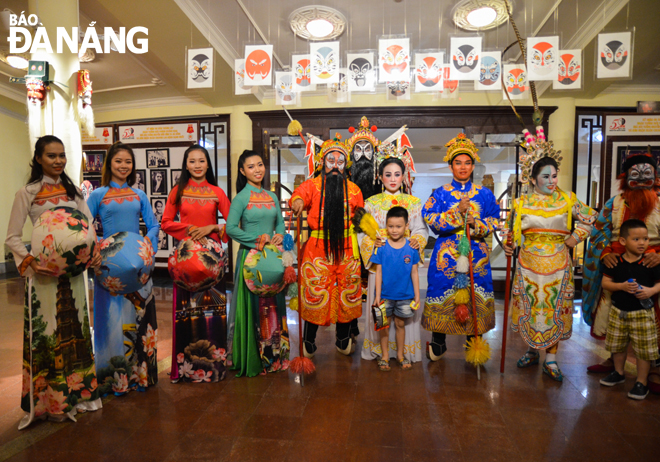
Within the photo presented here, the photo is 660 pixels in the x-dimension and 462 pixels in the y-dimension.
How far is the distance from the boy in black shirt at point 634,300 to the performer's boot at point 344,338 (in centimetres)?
204

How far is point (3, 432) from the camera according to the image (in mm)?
2283

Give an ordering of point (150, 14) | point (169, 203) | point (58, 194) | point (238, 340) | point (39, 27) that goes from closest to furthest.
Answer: point (58, 194)
point (169, 203)
point (238, 340)
point (39, 27)
point (150, 14)

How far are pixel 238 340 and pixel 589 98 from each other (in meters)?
6.81


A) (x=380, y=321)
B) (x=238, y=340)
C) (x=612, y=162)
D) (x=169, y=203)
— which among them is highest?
(x=612, y=162)

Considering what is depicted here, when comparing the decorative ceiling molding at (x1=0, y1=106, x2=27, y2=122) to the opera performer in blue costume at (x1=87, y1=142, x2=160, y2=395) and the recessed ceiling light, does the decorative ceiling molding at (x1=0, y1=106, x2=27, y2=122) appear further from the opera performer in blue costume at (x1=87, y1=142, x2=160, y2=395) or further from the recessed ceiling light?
the opera performer in blue costume at (x1=87, y1=142, x2=160, y2=395)

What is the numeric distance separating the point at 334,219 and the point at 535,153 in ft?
5.72

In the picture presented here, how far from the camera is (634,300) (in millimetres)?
2701

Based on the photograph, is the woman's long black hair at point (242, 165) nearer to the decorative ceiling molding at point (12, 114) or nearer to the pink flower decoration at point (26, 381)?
the pink flower decoration at point (26, 381)

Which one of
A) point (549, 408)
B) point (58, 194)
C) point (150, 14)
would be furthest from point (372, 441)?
point (150, 14)

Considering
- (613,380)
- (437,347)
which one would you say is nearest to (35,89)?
(437,347)

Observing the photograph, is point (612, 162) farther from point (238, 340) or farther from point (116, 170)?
point (116, 170)

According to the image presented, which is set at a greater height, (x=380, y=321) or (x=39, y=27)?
(x=39, y=27)

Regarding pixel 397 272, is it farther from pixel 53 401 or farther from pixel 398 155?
pixel 53 401

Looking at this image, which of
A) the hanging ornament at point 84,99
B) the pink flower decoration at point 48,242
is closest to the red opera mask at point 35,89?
the hanging ornament at point 84,99
